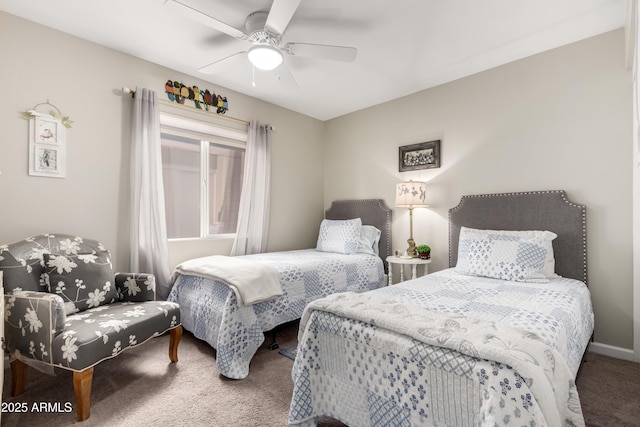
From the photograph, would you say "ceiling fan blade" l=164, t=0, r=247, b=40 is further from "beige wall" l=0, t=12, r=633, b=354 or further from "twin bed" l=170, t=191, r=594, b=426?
"twin bed" l=170, t=191, r=594, b=426

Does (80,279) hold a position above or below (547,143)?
below

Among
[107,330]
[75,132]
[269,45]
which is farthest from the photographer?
[75,132]

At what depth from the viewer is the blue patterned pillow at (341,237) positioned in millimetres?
3734

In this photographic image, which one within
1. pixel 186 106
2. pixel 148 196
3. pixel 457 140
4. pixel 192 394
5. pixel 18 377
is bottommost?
pixel 192 394

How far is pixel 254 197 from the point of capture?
12.3ft

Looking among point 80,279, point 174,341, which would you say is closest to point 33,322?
point 80,279

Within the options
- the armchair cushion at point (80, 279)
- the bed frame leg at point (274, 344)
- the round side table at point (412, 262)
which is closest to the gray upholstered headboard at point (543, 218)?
the round side table at point (412, 262)

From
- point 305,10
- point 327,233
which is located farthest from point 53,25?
point 327,233

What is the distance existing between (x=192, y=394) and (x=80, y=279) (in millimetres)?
1098

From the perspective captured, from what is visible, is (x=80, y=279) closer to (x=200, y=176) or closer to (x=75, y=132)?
(x=75, y=132)

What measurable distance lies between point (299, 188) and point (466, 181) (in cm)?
214

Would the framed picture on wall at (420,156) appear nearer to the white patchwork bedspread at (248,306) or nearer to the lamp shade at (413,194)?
the lamp shade at (413,194)

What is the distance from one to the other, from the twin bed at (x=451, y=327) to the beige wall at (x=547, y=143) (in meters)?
0.16

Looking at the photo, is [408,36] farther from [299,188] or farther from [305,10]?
[299,188]
